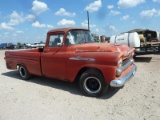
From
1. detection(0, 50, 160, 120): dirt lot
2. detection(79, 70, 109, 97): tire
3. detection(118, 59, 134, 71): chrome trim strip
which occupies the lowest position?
detection(0, 50, 160, 120): dirt lot

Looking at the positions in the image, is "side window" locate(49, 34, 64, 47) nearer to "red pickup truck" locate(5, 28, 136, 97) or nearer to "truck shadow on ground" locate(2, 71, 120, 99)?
"red pickup truck" locate(5, 28, 136, 97)

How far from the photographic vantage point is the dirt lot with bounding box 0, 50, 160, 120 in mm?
4410

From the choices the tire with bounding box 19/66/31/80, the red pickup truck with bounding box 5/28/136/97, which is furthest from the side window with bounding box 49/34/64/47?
the tire with bounding box 19/66/31/80

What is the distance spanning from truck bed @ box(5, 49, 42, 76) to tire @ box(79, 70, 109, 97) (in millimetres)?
2071

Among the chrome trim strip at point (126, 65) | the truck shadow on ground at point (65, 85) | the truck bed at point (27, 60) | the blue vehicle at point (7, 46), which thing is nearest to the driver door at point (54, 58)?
the truck bed at point (27, 60)

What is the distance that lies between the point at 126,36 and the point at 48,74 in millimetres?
7171

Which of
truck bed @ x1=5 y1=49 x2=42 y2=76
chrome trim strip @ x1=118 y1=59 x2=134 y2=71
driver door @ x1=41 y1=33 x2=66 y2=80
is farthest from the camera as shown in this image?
truck bed @ x1=5 y1=49 x2=42 y2=76

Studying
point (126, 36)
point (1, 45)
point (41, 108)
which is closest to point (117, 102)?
point (41, 108)

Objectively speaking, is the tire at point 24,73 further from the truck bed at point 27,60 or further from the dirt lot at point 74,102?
the dirt lot at point 74,102

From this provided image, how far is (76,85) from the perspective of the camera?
22.4ft

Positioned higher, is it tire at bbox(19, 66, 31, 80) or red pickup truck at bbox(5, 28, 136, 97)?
red pickup truck at bbox(5, 28, 136, 97)

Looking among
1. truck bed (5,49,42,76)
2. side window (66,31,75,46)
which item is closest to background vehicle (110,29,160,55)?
truck bed (5,49,42,76)

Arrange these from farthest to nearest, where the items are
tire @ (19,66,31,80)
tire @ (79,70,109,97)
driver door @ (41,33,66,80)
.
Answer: tire @ (19,66,31,80)
driver door @ (41,33,66,80)
tire @ (79,70,109,97)

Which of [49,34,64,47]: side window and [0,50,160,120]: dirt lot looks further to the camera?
[49,34,64,47]: side window
